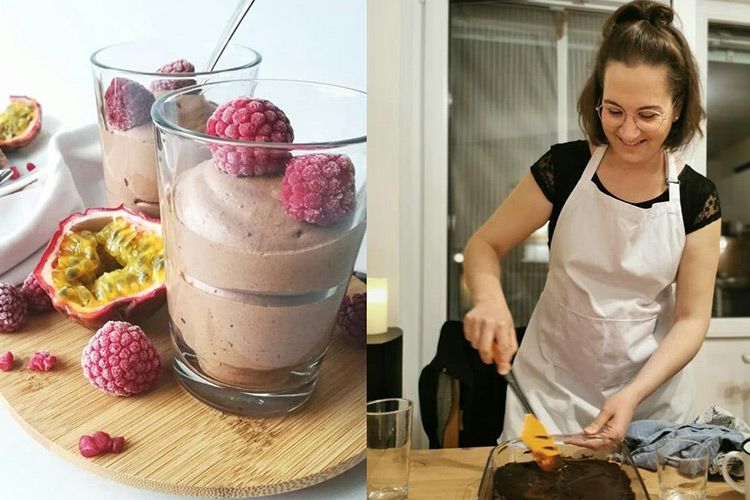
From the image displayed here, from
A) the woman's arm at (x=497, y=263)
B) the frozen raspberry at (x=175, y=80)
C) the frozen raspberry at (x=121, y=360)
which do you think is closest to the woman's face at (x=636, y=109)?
the woman's arm at (x=497, y=263)

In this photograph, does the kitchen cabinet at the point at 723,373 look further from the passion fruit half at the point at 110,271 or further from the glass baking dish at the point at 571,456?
the passion fruit half at the point at 110,271

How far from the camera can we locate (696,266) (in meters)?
0.80

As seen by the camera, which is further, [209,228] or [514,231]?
[514,231]

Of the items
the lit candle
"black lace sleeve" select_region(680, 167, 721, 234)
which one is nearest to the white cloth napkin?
the lit candle

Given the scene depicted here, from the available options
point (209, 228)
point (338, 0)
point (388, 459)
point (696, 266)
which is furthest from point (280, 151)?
point (696, 266)

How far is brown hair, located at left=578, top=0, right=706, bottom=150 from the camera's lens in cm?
76

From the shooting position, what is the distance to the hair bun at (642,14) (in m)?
0.78

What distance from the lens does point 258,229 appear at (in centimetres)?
58

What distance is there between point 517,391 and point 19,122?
680 mm

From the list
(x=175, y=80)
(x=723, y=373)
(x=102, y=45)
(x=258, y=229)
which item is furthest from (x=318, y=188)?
(x=723, y=373)

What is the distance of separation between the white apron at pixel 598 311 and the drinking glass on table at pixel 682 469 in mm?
45

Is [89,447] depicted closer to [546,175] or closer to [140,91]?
[140,91]

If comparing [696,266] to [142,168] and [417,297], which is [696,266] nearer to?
[417,297]

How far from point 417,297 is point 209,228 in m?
0.36
